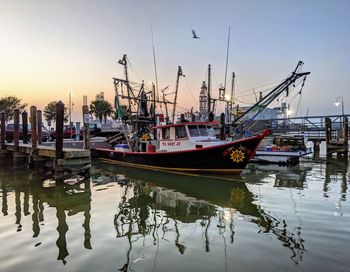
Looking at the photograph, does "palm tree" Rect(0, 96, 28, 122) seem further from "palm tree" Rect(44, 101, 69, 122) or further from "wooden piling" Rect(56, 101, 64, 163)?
"wooden piling" Rect(56, 101, 64, 163)

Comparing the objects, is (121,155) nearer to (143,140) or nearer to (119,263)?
(143,140)

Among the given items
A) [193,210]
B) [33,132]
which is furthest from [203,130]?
[33,132]

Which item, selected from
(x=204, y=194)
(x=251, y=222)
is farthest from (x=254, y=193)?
(x=251, y=222)

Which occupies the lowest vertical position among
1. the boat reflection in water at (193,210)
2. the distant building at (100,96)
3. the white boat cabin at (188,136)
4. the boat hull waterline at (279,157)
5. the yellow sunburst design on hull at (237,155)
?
the boat reflection in water at (193,210)

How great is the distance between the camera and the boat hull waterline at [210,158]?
14453 millimetres

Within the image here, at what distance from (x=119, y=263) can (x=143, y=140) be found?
14024 millimetres

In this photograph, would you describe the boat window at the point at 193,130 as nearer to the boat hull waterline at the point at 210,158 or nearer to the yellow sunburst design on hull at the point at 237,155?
the boat hull waterline at the point at 210,158

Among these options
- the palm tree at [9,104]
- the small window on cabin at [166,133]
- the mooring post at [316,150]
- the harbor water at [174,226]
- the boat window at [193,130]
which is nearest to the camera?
Result: the harbor water at [174,226]

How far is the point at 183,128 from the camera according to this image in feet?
54.6

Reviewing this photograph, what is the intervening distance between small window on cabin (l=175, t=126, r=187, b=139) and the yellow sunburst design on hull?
2991mm

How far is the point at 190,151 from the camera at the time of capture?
602 inches

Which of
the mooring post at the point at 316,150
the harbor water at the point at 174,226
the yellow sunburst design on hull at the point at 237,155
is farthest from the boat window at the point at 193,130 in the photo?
the mooring post at the point at 316,150

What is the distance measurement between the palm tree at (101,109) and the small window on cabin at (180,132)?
50.8 meters

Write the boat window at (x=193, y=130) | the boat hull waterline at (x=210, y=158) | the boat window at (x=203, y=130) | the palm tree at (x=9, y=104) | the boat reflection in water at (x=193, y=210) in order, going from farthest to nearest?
the palm tree at (x=9, y=104) → the boat window at (x=203, y=130) → the boat window at (x=193, y=130) → the boat hull waterline at (x=210, y=158) → the boat reflection in water at (x=193, y=210)
